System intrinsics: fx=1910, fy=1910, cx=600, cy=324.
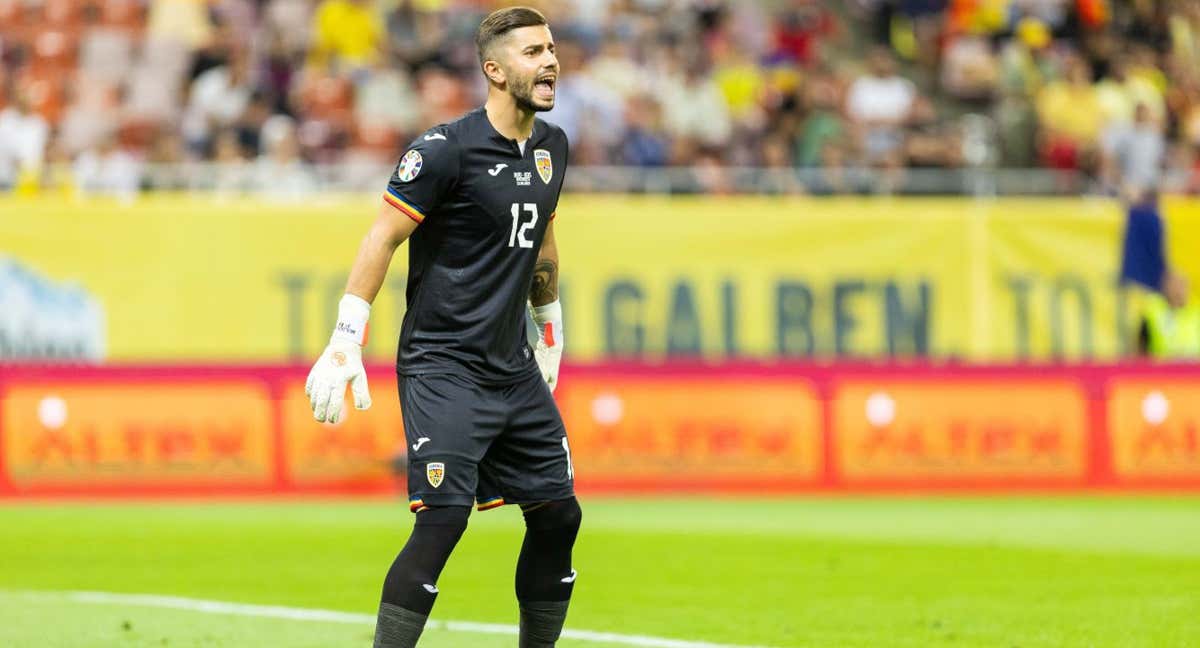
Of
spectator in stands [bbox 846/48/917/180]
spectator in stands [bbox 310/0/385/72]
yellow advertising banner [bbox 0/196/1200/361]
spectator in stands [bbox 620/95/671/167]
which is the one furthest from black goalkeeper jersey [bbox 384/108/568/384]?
spectator in stands [bbox 310/0/385/72]

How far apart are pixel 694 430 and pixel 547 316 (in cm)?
960

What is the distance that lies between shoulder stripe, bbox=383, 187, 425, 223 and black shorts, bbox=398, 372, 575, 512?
1.87 feet

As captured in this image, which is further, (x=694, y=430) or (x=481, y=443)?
(x=694, y=430)

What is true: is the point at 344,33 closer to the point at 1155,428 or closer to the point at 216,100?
the point at 216,100

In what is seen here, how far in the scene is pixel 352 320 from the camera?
648 centimetres

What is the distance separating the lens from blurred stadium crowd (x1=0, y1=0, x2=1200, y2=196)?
1830 centimetres

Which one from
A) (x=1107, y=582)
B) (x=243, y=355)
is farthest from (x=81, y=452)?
(x=1107, y=582)

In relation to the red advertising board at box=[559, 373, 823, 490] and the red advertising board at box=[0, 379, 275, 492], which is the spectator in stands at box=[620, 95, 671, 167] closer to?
the red advertising board at box=[559, 373, 823, 490]

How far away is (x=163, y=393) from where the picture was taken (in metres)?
16.7

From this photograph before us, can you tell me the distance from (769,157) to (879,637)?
10754 mm

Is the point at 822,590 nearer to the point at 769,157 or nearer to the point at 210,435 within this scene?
the point at 210,435

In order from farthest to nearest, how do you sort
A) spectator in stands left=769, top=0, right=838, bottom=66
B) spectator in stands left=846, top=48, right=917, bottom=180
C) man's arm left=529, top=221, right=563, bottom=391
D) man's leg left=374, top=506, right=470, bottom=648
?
1. spectator in stands left=769, top=0, right=838, bottom=66
2. spectator in stands left=846, top=48, right=917, bottom=180
3. man's arm left=529, top=221, right=563, bottom=391
4. man's leg left=374, top=506, right=470, bottom=648

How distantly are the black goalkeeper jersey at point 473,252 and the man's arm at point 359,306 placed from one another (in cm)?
11

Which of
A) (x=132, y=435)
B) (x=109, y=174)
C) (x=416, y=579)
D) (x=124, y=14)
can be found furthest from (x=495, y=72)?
(x=124, y=14)
